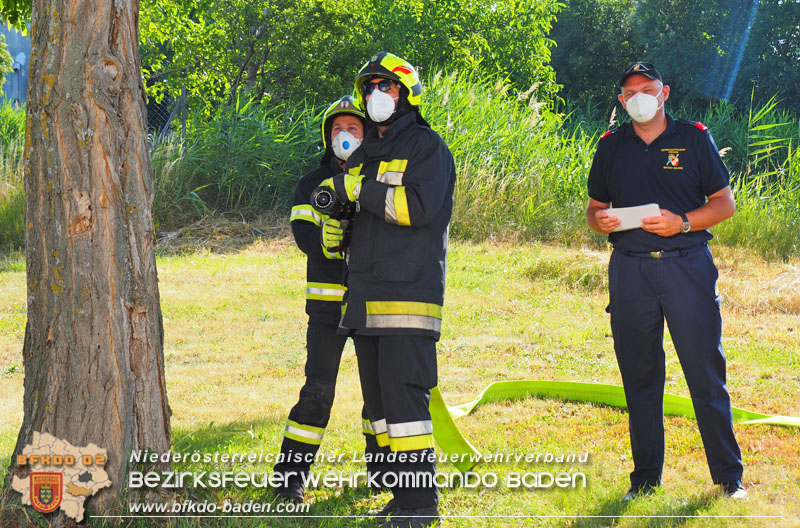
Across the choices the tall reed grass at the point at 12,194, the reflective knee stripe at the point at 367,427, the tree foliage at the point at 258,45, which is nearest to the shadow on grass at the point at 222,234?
the tall reed grass at the point at 12,194

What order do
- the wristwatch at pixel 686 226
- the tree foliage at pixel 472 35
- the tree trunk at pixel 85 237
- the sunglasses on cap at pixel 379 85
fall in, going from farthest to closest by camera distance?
the tree foliage at pixel 472 35, the wristwatch at pixel 686 226, the sunglasses on cap at pixel 379 85, the tree trunk at pixel 85 237

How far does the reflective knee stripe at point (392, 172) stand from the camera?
3.46 metres

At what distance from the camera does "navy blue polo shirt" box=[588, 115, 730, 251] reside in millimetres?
3828

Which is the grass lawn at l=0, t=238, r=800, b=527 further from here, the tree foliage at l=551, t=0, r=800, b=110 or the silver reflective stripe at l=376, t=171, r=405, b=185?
the tree foliage at l=551, t=0, r=800, b=110

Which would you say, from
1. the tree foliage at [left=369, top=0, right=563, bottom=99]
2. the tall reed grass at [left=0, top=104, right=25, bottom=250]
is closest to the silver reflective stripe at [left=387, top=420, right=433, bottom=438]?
the tall reed grass at [left=0, top=104, right=25, bottom=250]

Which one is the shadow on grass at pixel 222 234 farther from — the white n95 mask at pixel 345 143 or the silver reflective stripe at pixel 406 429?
the silver reflective stripe at pixel 406 429

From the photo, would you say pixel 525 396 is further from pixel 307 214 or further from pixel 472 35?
pixel 472 35

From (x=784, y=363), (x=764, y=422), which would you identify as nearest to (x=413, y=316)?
(x=764, y=422)

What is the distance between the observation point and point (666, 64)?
75.7ft

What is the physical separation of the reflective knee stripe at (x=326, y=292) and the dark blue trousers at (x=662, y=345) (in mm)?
1304

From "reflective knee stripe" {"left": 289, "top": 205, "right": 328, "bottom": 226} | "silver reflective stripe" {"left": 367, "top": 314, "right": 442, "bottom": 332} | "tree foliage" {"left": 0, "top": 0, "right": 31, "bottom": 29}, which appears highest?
"tree foliage" {"left": 0, "top": 0, "right": 31, "bottom": 29}

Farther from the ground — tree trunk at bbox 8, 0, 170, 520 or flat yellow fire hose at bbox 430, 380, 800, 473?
Answer: tree trunk at bbox 8, 0, 170, 520

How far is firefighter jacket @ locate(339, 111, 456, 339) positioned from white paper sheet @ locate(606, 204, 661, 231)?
0.85 metres

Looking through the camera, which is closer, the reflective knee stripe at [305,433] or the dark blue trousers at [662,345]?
the dark blue trousers at [662,345]
